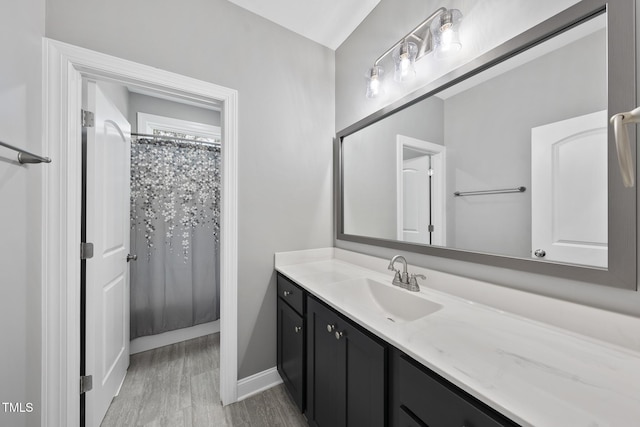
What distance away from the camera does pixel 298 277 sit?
145 cm

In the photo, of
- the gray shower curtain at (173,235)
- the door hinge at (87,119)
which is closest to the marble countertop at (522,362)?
the door hinge at (87,119)

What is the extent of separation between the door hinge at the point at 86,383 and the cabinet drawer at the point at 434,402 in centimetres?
159

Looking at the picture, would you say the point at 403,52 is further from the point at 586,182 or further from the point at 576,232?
the point at 576,232

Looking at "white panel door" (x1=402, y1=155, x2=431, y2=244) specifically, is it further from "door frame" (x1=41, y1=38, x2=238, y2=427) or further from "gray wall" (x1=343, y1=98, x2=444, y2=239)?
"door frame" (x1=41, y1=38, x2=238, y2=427)

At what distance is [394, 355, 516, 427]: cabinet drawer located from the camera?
1.81ft

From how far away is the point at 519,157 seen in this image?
0.94m

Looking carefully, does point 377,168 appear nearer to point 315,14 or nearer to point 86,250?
point 315,14

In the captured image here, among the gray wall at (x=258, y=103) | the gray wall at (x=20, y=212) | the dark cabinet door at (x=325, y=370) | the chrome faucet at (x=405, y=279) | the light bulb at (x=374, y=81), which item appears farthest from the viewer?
the light bulb at (x=374, y=81)

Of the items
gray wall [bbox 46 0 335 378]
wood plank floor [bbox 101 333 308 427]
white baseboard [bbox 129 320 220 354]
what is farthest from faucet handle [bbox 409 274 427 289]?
white baseboard [bbox 129 320 220 354]

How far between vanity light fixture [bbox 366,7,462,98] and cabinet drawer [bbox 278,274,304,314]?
1.36 metres

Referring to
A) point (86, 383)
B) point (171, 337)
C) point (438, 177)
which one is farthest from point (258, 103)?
point (171, 337)

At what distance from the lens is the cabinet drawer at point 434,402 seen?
0.55m

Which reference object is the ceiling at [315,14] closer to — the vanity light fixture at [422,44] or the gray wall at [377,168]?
the vanity light fixture at [422,44]

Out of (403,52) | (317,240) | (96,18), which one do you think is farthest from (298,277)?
(96,18)
